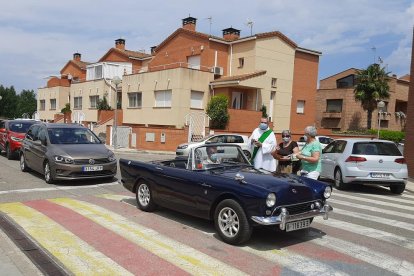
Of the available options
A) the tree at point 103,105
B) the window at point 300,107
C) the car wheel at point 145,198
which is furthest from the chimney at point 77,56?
the car wheel at point 145,198

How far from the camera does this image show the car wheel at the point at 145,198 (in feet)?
25.2

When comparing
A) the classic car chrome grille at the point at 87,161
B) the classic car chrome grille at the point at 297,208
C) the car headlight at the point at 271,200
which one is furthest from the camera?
the classic car chrome grille at the point at 87,161

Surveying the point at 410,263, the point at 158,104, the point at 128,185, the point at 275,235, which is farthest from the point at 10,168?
the point at 158,104

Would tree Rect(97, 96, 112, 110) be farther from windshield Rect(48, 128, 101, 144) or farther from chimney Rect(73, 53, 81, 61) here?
windshield Rect(48, 128, 101, 144)

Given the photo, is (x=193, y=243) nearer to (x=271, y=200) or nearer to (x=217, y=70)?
(x=271, y=200)

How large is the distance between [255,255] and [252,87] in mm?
25408

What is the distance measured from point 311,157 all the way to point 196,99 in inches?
890

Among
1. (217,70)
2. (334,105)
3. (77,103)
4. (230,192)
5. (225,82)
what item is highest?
(217,70)

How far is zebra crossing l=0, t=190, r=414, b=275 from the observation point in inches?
194

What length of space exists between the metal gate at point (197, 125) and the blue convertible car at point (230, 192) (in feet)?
59.9

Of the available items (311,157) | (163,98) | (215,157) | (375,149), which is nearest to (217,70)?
(163,98)

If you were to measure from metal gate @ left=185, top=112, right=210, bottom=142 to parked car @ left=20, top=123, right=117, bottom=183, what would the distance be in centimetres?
1381

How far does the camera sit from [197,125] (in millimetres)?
26984

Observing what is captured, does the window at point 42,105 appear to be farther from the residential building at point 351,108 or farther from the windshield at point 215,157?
the windshield at point 215,157
